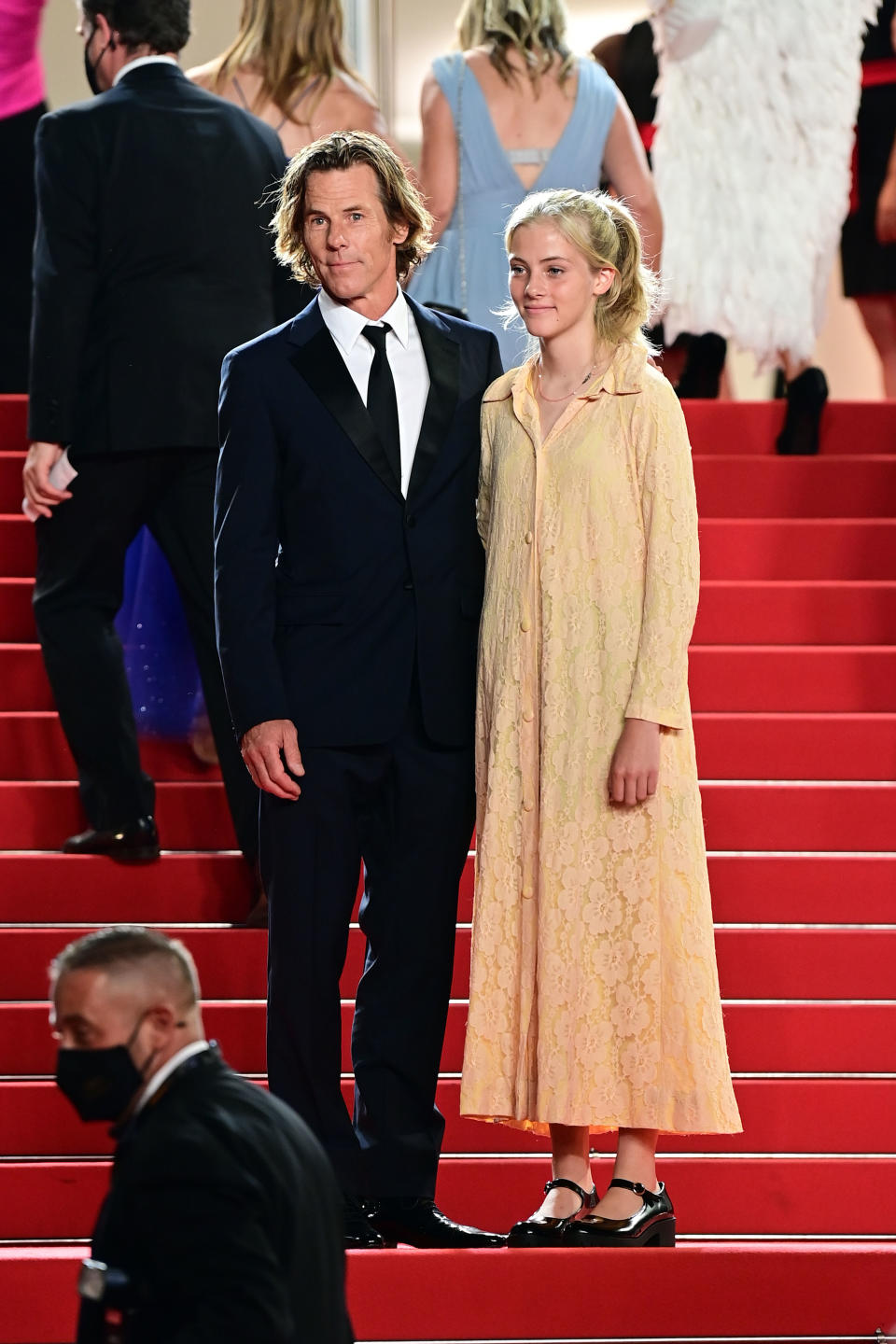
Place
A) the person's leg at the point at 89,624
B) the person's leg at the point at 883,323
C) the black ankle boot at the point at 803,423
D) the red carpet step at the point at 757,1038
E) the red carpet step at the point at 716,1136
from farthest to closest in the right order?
1. the person's leg at the point at 883,323
2. the black ankle boot at the point at 803,423
3. the person's leg at the point at 89,624
4. the red carpet step at the point at 757,1038
5. the red carpet step at the point at 716,1136

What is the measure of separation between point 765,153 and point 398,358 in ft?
10.00

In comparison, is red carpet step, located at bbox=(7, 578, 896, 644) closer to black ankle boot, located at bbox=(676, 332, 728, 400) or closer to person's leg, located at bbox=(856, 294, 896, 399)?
black ankle boot, located at bbox=(676, 332, 728, 400)

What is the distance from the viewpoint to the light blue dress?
15.5 feet

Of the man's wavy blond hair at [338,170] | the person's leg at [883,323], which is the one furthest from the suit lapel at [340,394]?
the person's leg at [883,323]

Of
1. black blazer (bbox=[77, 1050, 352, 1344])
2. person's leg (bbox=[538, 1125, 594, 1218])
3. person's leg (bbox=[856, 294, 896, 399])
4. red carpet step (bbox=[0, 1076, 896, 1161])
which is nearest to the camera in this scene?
black blazer (bbox=[77, 1050, 352, 1344])

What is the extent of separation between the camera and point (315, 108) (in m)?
4.71

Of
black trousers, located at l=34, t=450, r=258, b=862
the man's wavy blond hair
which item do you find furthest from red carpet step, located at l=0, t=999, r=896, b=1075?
the man's wavy blond hair

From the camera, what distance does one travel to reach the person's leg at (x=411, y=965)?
9.67ft

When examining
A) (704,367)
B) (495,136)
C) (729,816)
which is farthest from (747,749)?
(704,367)

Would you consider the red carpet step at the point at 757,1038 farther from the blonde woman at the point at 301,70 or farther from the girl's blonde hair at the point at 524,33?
the girl's blonde hair at the point at 524,33

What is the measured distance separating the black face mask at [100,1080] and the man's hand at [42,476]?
2221 mm

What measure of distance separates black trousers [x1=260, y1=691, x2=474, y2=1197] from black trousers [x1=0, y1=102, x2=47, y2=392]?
4849 millimetres

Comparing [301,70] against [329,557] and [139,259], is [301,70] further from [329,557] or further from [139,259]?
[329,557]

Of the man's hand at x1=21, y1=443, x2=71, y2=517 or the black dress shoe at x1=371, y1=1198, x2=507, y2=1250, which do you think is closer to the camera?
the black dress shoe at x1=371, y1=1198, x2=507, y2=1250
